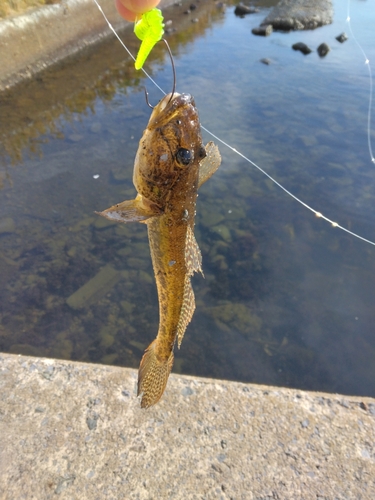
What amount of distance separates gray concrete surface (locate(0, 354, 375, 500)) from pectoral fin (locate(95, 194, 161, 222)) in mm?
1683

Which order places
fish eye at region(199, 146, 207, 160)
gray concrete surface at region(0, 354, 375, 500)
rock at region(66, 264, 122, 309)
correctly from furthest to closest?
rock at region(66, 264, 122, 309) < gray concrete surface at region(0, 354, 375, 500) < fish eye at region(199, 146, 207, 160)

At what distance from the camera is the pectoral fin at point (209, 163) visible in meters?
2.36

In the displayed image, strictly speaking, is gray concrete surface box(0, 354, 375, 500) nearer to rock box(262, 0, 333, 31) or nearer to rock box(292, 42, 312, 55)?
rock box(292, 42, 312, 55)

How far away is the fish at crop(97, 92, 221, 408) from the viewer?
203cm

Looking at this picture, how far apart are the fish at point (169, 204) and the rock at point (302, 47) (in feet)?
44.5

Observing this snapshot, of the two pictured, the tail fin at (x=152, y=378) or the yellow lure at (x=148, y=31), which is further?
the tail fin at (x=152, y=378)

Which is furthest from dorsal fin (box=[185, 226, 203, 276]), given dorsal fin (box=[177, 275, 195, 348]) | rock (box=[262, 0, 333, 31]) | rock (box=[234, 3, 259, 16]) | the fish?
rock (box=[234, 3, 259, 16])

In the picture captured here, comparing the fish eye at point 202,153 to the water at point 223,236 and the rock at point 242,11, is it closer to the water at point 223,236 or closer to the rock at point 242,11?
the water at point 223,236

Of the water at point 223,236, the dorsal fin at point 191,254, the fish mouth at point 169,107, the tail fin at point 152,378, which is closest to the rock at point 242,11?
the water at point 223,236

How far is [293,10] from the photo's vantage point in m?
17.8

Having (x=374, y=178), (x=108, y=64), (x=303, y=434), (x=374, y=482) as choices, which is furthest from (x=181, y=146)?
(x=108, y=64)

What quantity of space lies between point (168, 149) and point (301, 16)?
19156 mm

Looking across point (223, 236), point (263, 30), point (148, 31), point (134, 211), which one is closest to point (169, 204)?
point (134, 211)

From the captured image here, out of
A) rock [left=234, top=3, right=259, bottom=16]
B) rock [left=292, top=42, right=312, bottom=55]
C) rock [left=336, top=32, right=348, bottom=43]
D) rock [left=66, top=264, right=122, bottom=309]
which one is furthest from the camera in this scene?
rock [left=234, top=3, right=259, bottom=16]
